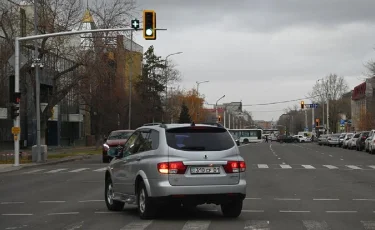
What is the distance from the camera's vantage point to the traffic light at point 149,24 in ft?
82.4

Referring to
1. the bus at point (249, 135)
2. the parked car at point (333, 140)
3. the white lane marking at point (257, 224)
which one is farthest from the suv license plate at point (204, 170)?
the bus at point (249, 135)

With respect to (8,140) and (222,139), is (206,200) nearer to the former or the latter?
(222,139)

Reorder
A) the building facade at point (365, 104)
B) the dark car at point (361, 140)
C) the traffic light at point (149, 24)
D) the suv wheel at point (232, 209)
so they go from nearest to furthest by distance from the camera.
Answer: the suv wheel at point (232, 209), the traffic light at point (149, 24), the dark car at point (361, 140), the building facade at point (365, 104)

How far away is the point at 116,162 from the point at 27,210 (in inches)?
96.5

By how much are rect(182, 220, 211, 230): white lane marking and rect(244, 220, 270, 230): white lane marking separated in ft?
2.32

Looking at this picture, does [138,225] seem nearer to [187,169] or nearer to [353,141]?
[187,169]

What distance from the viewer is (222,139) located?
37.4 ft

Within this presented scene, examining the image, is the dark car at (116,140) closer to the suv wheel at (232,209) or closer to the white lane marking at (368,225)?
the suv wheel at (232,209)

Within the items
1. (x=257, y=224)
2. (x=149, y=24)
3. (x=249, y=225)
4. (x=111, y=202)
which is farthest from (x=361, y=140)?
(x=249, y=225)

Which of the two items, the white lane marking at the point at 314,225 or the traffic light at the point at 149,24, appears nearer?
the white lane marking at the point at 314,225

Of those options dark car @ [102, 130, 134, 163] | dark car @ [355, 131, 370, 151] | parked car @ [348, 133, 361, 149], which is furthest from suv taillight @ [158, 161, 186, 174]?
parked car @ [348, 133, 361, 149]

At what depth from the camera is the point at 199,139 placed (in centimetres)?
1120

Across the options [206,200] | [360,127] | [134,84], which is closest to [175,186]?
[206,200]

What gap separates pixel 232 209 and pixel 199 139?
5.21 ft
